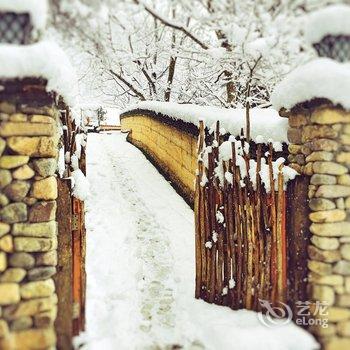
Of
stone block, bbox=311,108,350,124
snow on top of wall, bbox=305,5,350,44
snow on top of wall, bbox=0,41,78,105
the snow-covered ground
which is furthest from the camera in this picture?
the snow-covered ground

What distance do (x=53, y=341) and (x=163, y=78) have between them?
11.2m

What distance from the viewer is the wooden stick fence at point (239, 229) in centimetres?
388

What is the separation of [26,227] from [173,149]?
19.4ft

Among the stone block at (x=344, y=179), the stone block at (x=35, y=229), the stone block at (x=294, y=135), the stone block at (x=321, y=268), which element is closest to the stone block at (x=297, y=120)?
the stone block at (x=294, y=135)

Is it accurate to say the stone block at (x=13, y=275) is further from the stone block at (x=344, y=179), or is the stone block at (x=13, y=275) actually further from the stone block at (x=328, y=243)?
the stone block at (x=344, y=179)

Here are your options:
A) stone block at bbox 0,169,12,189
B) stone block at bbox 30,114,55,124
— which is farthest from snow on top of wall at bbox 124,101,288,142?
stone block at bbox 0,169,12,189

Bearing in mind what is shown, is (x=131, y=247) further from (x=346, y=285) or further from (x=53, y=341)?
(x=346, y=285)

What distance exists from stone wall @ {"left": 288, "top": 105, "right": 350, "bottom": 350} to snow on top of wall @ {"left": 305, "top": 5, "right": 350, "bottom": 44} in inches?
23.7

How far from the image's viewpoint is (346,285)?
3.48 m

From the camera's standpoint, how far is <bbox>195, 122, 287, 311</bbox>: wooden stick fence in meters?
3.88

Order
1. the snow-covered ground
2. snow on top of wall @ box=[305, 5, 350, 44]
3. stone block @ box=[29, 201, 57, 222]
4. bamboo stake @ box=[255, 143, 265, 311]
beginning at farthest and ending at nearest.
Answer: bamboo stake @ box=[255, 143, 265, 311] → the snow-covered ground → snow on top of wall @ box=[305, 5, 350, 44] → stone block @ box=[29, 201, 57, 222]

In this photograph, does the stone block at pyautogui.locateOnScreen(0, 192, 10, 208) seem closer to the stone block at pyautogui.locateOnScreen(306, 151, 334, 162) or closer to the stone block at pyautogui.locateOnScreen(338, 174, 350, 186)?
the stone block at pyautogui.locateOnScreen(306, 151, 334, 162)

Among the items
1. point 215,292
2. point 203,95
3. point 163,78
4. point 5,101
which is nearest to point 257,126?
point 215,292

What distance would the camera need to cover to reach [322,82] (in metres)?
3.29
